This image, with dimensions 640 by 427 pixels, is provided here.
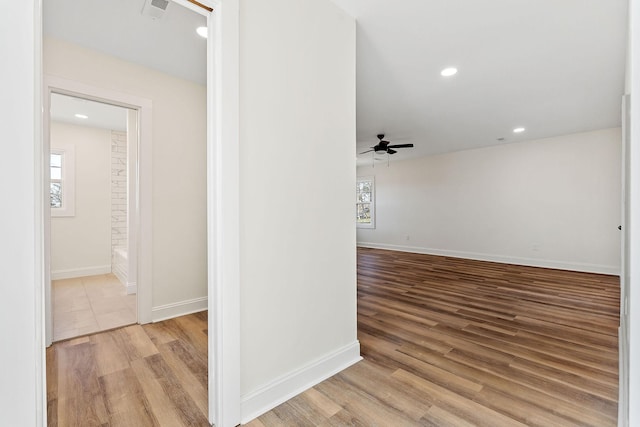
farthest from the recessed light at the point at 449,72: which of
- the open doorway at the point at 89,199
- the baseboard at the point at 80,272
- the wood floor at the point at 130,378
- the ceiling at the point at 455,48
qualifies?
the baseboard at the point at 80,272

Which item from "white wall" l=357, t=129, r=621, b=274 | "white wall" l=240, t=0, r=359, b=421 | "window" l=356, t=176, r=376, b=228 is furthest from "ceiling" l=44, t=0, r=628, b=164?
"window" l=356, t=176, r=376, b=228

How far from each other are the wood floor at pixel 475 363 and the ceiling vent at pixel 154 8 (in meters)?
2.60

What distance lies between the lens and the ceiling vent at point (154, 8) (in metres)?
1.87

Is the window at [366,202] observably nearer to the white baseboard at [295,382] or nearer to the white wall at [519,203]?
the white wall at [519,203]

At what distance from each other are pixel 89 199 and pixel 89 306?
2467mm

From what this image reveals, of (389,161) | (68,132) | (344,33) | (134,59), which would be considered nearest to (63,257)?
(68,132)

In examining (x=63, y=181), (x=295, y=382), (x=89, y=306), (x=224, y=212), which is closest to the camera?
(x=224, y=212)

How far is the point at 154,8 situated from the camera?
193 centimetres

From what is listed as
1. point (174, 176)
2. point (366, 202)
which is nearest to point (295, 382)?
point (174, 176)

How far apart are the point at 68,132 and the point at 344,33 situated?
5.05 m

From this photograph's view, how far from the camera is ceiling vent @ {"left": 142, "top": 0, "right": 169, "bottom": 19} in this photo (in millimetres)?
1866

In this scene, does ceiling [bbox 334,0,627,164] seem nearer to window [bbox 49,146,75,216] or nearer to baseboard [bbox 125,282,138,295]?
baseboard [bbox 125,282,138,295]

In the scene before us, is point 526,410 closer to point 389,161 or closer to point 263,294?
point 263,294

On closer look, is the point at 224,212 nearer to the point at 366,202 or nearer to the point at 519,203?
the point at 519,203
